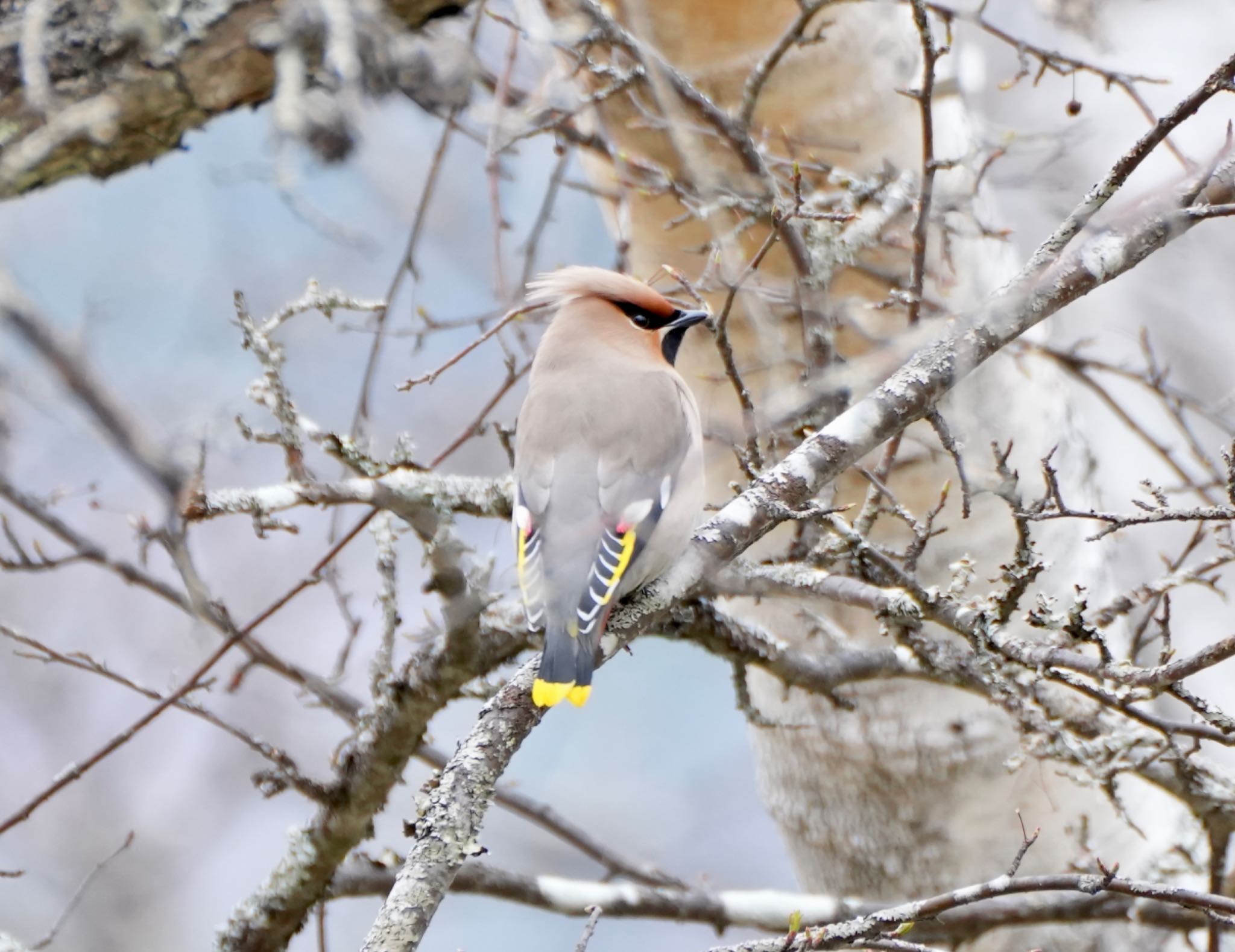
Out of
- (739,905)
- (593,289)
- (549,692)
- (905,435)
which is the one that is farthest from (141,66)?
(739,905)

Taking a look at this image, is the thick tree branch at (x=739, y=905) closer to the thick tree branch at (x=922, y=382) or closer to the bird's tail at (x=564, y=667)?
the bird's tail at (x=564, y=667)

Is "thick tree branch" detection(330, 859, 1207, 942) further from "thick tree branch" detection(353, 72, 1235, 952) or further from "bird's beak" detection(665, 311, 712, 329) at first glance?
"bird's beak" detection(665, 311, 712, 329)

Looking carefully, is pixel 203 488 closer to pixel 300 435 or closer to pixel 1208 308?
pixel 300 435

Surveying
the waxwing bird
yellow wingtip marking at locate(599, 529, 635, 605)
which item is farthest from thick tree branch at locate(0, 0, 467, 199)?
yellow wingtip marking at locate(599, 529, 635, 605)

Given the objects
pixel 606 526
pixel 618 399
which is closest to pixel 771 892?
pixel 606 526

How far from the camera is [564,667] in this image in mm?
1873

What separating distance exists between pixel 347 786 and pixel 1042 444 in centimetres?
158

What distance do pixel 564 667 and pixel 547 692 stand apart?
0.43 feet

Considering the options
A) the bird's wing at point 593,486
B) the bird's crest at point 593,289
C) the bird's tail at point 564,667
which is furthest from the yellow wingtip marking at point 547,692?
the bird's crest at point 593,289

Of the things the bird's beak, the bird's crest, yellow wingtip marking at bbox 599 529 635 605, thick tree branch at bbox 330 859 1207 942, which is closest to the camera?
yellow wingtip marking at bbox 599 529 635 605

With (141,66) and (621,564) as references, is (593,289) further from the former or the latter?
(141,66)

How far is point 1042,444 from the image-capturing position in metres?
2.80

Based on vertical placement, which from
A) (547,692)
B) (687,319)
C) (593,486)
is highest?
(687,319)

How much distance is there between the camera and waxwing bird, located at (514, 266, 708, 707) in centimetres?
218
